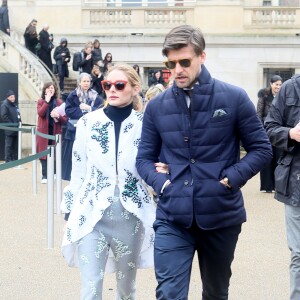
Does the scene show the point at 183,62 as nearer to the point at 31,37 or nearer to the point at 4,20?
the point at 31,37

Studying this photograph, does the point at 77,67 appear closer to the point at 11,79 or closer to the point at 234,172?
the point at 11,79

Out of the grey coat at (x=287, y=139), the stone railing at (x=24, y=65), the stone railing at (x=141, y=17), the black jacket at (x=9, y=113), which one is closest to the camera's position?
the grey coat at (x=287, y=139)

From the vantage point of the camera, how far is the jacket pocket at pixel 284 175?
6.04 m

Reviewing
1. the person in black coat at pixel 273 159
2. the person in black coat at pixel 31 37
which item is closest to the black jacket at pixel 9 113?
the person in black coat at pixel 273 159

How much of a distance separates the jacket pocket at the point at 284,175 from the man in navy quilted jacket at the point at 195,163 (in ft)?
2.27

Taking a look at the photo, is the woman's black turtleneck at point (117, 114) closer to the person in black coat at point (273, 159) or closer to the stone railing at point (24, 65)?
the person in black coat at point (273, 159)

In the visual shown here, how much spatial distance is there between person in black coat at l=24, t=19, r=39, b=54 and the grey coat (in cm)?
2165

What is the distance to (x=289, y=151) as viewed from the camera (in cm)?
603

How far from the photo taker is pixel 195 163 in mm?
5164

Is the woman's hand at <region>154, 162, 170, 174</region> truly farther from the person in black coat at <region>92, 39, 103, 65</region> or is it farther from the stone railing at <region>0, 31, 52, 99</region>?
the person in black coat at <region>92, 39, 103, 65</region>

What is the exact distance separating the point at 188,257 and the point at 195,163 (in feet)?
1.78

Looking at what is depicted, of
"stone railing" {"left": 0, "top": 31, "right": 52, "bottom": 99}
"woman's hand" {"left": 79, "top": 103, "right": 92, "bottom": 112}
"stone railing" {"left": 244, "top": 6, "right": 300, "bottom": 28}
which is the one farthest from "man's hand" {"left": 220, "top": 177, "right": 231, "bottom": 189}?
"stone railing" {"left": 244, "top": 6, "right": 300, "bottom": 28}

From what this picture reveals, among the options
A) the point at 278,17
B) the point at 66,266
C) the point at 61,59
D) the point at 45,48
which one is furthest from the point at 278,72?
the point at 66,266

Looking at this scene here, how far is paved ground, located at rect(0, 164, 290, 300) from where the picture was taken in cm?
750
